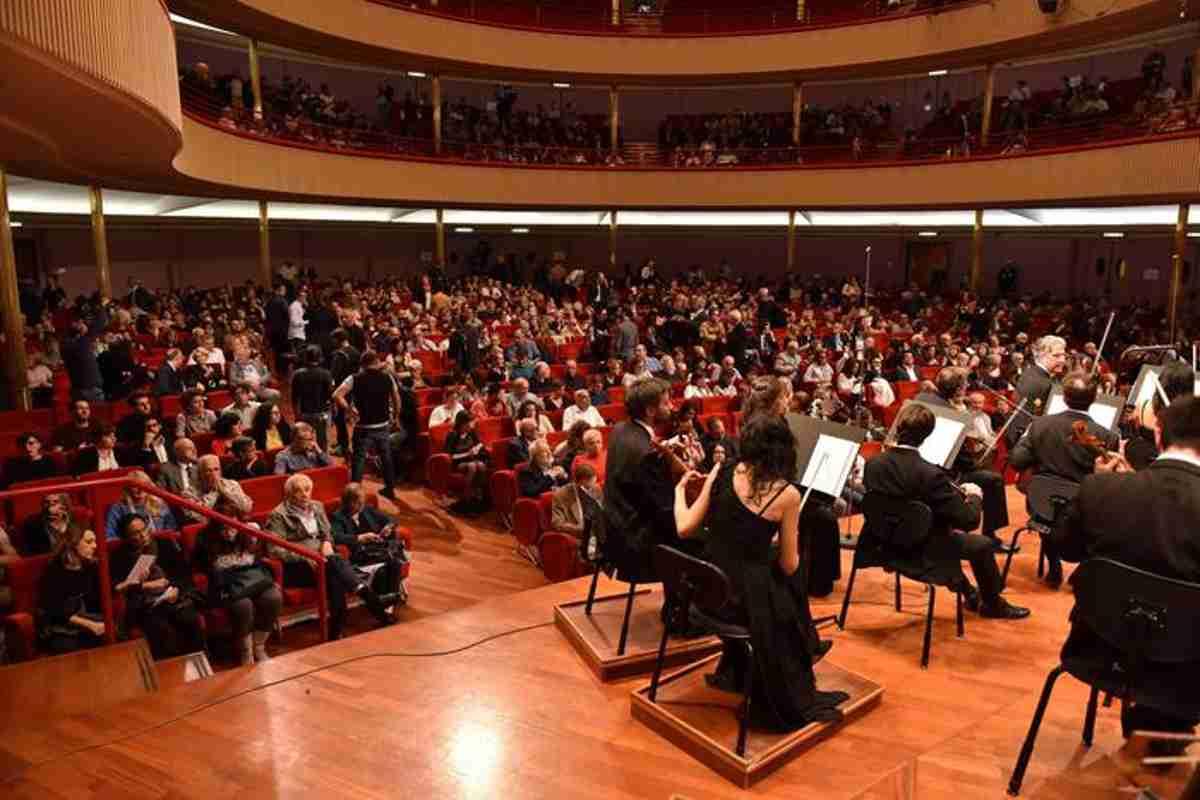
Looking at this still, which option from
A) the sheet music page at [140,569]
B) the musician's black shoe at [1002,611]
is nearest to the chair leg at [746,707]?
the musician's black shoe at [1002,611]

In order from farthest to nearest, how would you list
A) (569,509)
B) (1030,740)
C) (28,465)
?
(569,509) → (28,465) → (1030,740)

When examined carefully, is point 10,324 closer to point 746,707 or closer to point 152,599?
point 152,599

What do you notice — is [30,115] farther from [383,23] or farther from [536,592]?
[383,23]

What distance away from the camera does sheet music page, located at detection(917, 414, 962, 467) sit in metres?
4.80

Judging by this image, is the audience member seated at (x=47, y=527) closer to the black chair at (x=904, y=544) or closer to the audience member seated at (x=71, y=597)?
the audience member seated at (x=71, y=597)

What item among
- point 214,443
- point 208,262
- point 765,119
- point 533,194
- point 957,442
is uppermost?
point 765,119

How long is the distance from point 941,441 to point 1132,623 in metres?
2.09

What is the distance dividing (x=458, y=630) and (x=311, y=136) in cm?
1294

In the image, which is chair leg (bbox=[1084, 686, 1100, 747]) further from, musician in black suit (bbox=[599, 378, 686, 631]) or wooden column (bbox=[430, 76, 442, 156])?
wooden column (bbox=[430, 76, 442, 156])

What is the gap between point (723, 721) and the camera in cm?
373

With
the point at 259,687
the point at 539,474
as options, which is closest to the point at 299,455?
the point at 539,474

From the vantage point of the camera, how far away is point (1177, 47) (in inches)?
684

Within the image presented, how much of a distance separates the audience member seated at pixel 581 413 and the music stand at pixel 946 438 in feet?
13.5

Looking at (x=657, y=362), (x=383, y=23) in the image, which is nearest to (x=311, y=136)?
(x=383, y=23)
